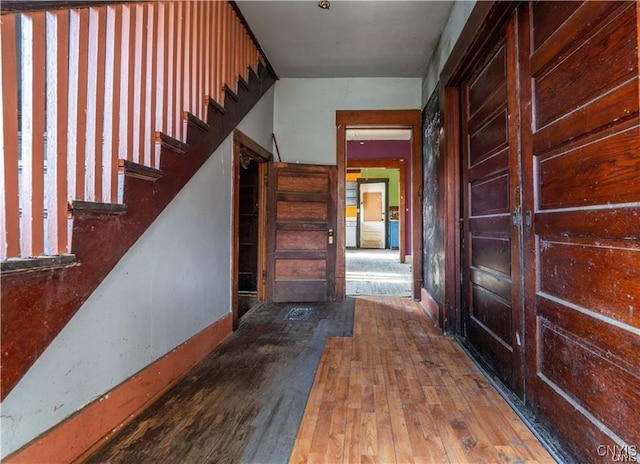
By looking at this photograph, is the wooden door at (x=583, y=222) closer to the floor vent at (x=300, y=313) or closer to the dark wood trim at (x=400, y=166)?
the floor vent at (x=300, y=313)

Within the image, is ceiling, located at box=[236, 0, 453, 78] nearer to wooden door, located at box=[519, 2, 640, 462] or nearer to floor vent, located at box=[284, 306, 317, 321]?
wooden door, located at box=[519, 2, 640, 462]

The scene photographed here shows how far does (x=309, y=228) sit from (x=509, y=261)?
8.79ft

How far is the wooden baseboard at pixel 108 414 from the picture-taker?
4.19 ft

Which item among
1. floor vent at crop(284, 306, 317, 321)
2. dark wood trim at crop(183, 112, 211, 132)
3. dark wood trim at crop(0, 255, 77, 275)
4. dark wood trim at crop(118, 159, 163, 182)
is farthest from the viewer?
floor vent at crop(284, 306, 317, 321)

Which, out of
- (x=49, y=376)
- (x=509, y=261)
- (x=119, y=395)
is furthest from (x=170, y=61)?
(x=509, y=261)

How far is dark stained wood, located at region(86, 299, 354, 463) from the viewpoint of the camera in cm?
145

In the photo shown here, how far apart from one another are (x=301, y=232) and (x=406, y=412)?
2821mm

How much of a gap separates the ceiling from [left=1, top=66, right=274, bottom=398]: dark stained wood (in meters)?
1.89

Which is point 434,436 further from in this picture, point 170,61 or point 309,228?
point 309,228

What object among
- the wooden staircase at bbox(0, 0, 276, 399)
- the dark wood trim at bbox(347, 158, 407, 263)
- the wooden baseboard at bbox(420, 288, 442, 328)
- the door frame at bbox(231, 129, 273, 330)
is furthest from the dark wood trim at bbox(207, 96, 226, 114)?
the dark wood trim at bbox(347, 158, 407, 263)

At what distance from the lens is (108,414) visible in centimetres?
157

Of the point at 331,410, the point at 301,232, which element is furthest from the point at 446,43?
the point at 331,410

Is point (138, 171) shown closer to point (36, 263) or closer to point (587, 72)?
point (36, 263)

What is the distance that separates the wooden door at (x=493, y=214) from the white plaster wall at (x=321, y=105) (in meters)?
1.70
